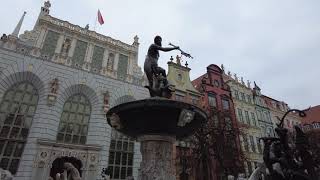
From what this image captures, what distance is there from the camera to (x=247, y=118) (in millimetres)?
38031

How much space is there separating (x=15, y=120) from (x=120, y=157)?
9.85 metres

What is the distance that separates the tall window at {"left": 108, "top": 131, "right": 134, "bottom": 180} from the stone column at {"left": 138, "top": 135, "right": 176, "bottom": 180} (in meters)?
16.6

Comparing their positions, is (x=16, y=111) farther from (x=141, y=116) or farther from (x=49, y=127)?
(x=141, y=116)

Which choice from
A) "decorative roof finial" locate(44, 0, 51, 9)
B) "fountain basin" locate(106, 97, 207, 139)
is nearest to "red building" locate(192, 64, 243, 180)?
"fountain basin" locate(106, 97, 207, 139)

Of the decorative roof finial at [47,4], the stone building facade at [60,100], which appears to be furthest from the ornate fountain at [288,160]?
the decorative roof finial at [47,4]

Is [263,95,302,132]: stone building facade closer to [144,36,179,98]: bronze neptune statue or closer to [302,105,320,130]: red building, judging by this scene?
[302,105,320,130]: red building

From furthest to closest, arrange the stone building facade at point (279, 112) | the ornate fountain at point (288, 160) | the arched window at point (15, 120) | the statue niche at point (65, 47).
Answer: the stone building facade at point (279, 112)
the statue niche at point (65, 47)
the arched window at point (15, 120)
the ornate fountain at point (288, 160)

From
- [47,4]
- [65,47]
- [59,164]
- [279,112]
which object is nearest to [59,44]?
[65,47]

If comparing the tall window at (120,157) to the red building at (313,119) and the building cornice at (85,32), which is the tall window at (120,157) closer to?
the building cornice at (85,32)

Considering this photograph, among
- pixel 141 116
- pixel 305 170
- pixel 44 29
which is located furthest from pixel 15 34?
pixel 305 170

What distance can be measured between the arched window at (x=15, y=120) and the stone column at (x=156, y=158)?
54.6ft

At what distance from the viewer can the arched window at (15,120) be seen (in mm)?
19641

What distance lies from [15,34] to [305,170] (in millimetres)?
26075

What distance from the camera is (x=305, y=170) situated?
6.96 metres
